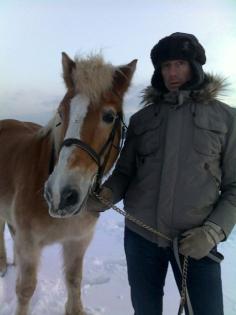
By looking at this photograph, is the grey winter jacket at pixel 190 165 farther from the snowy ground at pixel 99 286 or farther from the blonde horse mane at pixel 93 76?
the snowy ground at pixel 99 286

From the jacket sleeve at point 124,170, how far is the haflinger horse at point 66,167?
2.4 inches

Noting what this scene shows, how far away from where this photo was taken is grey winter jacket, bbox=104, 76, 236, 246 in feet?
6.26

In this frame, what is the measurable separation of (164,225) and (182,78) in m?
0.88

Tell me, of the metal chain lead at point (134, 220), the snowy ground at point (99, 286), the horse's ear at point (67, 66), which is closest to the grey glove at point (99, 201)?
the metal chain lead at point (134, 220)

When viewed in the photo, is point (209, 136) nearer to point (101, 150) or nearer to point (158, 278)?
point (101, 150)

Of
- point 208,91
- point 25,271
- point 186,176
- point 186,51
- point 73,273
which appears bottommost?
point 73,273

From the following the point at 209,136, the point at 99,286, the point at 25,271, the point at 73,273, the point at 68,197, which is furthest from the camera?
the point at 99,286

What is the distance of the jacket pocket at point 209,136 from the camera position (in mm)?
1900

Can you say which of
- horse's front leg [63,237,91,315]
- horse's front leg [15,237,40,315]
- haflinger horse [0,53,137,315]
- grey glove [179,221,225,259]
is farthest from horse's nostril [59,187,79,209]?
horse's front leg [63,237,91,315]

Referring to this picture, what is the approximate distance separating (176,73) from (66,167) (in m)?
0.87

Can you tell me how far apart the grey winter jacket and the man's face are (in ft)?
0.30

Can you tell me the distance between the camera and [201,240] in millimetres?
1820

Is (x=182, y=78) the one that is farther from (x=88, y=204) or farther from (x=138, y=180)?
(x=88, y=204)

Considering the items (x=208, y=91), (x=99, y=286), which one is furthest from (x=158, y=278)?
(x=99, y=286)
